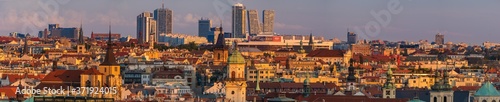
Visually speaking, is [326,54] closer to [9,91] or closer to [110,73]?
[110,73]

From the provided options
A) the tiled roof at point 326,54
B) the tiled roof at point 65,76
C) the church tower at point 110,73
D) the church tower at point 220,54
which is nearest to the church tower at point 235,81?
the church tower at point 110,73

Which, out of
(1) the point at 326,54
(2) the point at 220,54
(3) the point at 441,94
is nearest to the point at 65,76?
(3) the point at 441,94

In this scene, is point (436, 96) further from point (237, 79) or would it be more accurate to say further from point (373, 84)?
point (373, 84)

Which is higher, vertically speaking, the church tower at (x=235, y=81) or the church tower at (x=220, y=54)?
the church tower at (x=220, y=54)

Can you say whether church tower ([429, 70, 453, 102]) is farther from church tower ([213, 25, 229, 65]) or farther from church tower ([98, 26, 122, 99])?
church tower ([213, 25, 229, 65])

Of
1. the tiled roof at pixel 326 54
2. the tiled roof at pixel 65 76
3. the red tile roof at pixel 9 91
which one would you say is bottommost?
the red tile roof at pixel 9 91

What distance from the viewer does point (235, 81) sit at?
82375mm

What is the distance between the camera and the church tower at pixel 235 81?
8062cm

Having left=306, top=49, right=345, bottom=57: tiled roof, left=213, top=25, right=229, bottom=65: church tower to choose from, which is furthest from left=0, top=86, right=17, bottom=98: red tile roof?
left=306, top=49, right=345, bottom=57: tiled roof

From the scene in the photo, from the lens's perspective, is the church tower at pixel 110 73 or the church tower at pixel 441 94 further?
the church tower at pixel 110 73

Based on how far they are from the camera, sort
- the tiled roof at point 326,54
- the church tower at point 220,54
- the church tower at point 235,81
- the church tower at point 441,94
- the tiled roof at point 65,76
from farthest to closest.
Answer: the tiled roof at point 326,54
the church tower at point 220,54
the tiled roof at point 65,76
the church tower at point 235,81
the church tower at point 441,94

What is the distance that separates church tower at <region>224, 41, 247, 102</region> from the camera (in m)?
80.6

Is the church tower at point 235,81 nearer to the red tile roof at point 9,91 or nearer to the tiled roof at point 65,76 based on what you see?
the tiled roof at point 65,76

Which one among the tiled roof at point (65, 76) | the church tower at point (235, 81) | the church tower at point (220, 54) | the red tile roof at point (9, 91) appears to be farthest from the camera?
the church tower at point (220, 54)
